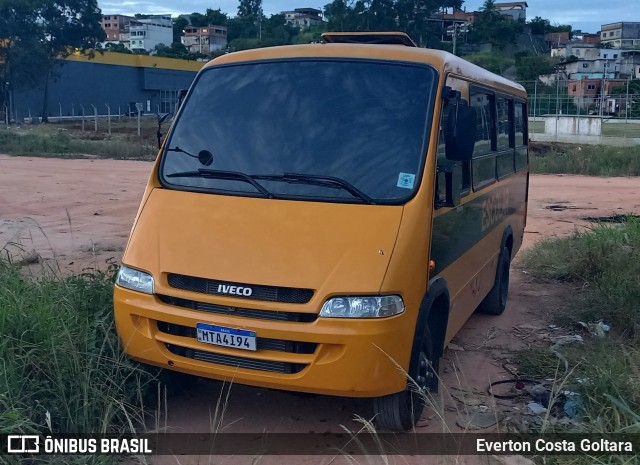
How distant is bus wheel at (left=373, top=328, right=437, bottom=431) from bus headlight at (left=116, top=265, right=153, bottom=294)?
5.23 ft

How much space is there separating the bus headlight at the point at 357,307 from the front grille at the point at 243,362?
1.23ft

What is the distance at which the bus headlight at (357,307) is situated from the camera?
431 centimetres

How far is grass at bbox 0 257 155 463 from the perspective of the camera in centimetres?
433

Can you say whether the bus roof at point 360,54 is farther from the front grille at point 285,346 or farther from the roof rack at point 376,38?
the front grille at point 285,346

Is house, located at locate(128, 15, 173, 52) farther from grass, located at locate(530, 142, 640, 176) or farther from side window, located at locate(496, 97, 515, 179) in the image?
side window, located at locate(496, 97, 515, 179)

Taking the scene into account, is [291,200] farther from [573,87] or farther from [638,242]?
[573,87]

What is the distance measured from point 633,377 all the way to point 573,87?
6595cm

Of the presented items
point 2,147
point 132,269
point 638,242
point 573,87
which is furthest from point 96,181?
point 573,87

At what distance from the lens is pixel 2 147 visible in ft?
104

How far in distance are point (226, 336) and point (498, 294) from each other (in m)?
4.39

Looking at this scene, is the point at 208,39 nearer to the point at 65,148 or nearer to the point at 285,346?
the point at 65,148

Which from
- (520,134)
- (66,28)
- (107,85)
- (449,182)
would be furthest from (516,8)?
(449,182)

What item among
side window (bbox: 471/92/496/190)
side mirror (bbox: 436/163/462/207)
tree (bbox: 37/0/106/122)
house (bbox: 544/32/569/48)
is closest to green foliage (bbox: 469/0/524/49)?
house (bbox: 544/32/569/48)

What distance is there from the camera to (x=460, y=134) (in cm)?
502
